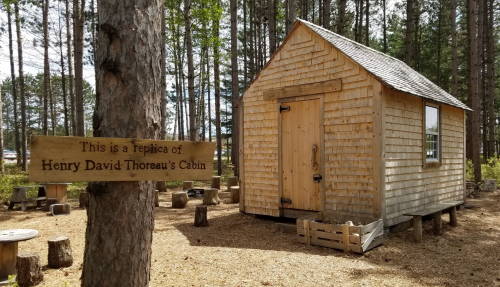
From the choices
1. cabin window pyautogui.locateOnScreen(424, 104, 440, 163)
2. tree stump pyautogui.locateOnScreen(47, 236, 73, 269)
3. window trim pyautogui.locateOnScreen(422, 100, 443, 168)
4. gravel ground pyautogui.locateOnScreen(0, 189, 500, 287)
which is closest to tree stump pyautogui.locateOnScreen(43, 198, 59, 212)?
gravel ground pyautogui.locateOnScreen(0, 189, 500, 287)

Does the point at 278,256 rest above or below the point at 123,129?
below

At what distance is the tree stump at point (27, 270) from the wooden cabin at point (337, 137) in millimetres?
5506

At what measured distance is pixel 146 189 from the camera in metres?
2.81

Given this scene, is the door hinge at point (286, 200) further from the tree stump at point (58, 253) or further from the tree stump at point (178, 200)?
the tree stump at point (58, 253)

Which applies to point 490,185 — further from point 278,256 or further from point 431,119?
point 278,256

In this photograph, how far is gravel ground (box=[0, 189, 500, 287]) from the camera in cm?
458

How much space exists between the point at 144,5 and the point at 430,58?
94.7 ft

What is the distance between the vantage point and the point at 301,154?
8.21 m

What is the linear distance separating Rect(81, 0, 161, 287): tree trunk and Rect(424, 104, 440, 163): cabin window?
786 cm

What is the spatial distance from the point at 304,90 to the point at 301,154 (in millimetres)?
1564

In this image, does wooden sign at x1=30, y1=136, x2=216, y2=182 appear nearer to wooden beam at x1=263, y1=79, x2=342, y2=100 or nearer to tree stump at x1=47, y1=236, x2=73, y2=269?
tree stump at x1=47, y1=236, x2=73, y2=269

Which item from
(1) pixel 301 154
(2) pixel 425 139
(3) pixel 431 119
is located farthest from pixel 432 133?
(1) pixel 301 154

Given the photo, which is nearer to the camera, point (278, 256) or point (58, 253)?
point (58, 253)

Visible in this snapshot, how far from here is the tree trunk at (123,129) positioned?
8.64 ft
